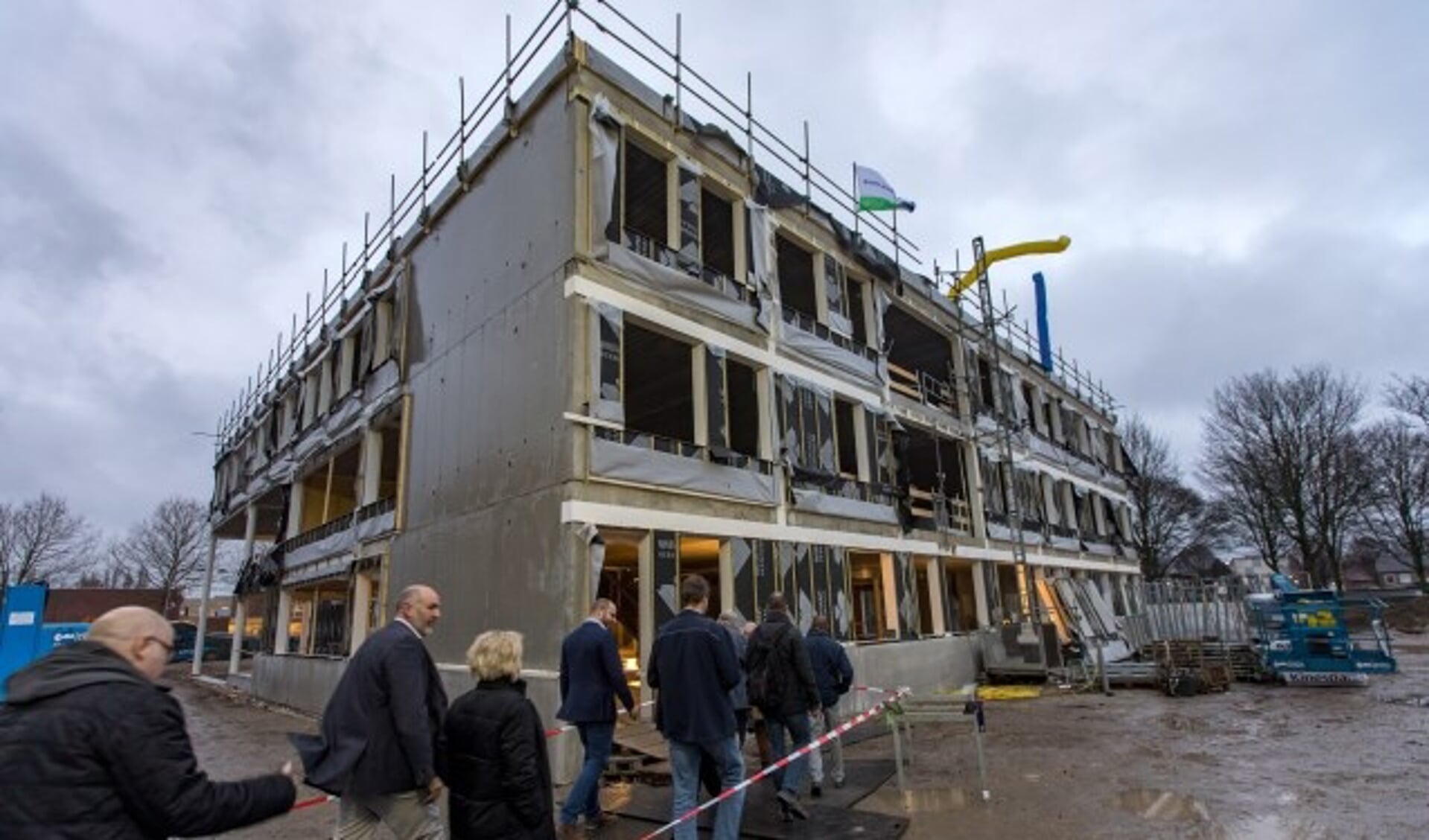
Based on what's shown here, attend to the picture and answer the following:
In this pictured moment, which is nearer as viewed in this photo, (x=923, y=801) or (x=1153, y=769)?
(x=923, y=801)

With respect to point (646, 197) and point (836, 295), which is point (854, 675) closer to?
point (836, 295)

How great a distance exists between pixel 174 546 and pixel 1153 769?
214 feet

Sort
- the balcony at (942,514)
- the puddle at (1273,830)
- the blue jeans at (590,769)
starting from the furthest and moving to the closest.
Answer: the balcony at (942,514)
the blue jeans at (590,769)
the puddle at (1273,830)

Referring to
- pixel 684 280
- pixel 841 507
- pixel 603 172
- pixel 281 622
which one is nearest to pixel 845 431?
pixel 841 507

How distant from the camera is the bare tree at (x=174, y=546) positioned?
181ft

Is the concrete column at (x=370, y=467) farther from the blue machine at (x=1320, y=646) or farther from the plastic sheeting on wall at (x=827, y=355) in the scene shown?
the blue machine at (x=1320, y=646)

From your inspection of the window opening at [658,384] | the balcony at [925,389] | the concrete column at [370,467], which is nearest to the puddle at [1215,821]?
the window opening at [658,384]

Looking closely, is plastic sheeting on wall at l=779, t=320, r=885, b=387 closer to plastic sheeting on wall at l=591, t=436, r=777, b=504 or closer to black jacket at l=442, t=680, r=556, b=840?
plastic sheeting on wall at l=591, t=436, r=777, b=504

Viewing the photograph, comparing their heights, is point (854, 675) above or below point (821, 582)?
below

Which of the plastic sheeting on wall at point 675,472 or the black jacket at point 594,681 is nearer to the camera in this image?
the black jacket at point 594,681

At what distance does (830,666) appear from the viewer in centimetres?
798

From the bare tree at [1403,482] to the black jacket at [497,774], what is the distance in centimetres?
4847

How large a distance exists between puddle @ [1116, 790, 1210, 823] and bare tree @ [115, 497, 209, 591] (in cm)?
6246

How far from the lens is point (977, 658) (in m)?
18.2
